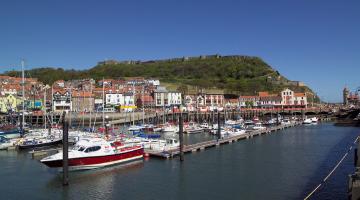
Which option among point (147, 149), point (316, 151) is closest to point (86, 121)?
point (147, 149)

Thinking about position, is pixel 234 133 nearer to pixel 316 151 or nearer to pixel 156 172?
pixel 316 151

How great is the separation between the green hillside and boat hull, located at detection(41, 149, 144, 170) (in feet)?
364

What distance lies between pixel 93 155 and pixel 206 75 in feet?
493

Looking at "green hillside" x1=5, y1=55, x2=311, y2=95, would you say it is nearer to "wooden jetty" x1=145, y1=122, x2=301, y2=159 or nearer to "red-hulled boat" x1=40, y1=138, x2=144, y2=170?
"wooden jetty" x1=145, y1=122, x2=301, y2=159

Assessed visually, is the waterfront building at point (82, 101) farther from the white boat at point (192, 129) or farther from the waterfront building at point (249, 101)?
the waterfront building at point (249, 101)

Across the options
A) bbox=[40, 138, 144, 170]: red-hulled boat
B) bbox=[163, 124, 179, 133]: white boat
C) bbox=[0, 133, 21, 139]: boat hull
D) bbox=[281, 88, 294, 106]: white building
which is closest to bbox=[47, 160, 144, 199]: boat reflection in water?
bbox=[40, 138, 144, 170]: red-hulled boat

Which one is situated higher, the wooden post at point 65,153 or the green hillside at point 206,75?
the green hillside at point 206,75

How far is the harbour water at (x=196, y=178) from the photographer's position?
81.6 ft

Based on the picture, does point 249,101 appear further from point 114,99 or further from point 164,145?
point 164,145

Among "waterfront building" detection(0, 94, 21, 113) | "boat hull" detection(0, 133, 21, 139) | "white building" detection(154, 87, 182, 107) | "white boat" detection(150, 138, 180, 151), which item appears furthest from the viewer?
"white building" detection(154, 87, 182, 107)

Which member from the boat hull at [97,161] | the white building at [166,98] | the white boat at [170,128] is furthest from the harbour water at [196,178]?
the white building at [166,98]

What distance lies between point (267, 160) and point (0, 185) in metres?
22.9

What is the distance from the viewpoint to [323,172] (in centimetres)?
3058

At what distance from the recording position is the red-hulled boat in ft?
95.2
